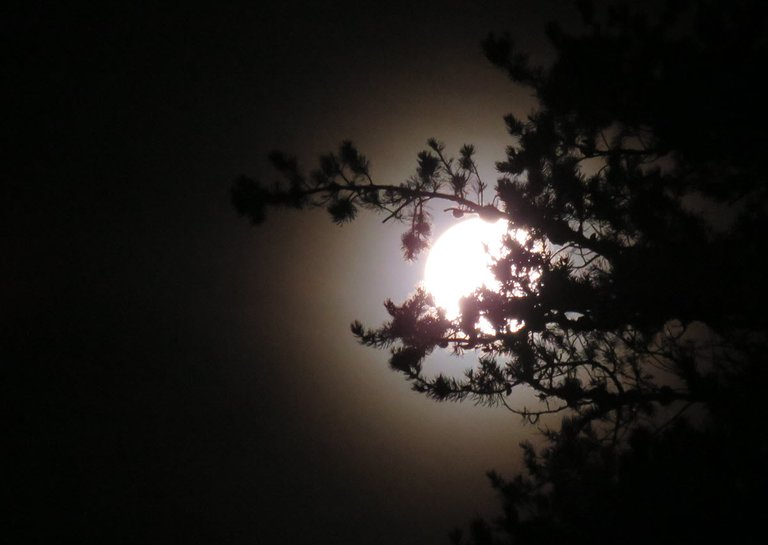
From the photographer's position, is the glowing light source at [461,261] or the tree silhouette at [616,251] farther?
the glowing light source at [461,261]

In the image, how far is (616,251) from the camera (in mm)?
1057

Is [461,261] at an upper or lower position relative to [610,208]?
upper

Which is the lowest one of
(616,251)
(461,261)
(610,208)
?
(616,251)

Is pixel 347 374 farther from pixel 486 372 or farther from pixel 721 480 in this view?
pixel 721 480

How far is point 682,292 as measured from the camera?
905 mm

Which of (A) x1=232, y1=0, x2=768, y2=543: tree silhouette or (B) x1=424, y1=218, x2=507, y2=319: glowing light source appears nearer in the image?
(A) x1=232, y1=0, x2=768, y2=543: tree silhouette

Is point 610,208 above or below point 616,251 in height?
above

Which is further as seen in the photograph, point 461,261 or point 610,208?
point 461,261

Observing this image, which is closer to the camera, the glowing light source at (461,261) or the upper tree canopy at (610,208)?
the upper tree canopy at (610,208)

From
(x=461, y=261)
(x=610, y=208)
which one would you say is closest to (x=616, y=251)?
(x=610, y=208)

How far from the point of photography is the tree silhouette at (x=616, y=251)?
79cm

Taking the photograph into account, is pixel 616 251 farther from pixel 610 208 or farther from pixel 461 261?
pixel 461 261

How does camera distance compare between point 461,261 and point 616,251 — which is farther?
point 461,261

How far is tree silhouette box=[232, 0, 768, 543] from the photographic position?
793mm
